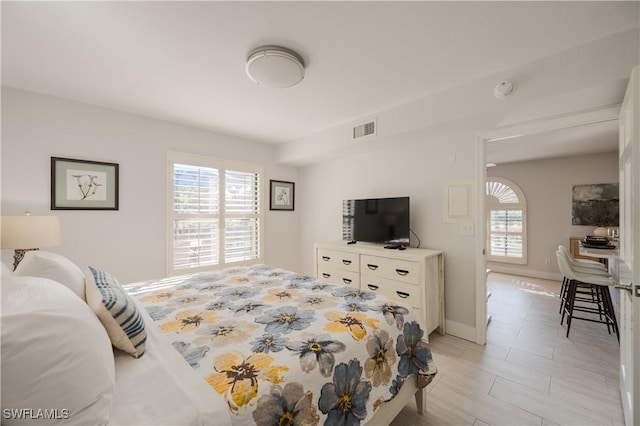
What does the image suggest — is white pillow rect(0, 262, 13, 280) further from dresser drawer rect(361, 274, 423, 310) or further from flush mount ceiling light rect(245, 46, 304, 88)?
dresser drawer rect(361, 274, 423, 310)

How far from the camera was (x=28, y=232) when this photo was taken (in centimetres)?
202

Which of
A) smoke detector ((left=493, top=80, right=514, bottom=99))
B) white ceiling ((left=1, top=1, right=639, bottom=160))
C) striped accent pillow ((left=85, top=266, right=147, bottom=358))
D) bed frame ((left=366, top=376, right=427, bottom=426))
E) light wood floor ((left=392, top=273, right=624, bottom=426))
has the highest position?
white ceiling ((left=1, top=1, right=639, bottom=160))

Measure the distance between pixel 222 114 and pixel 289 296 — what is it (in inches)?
91.9

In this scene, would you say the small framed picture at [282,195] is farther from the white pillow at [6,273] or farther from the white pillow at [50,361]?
the white pillow at [50,361]

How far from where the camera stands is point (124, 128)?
2.94m

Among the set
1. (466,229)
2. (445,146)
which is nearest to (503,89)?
(445,146)

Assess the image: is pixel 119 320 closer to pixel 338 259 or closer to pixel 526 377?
pixel 338 259

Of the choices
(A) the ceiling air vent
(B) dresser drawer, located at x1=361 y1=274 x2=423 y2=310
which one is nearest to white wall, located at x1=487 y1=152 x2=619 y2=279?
(B) dresser drawer, located at x1=361 y1=274 x2=423 y2=310

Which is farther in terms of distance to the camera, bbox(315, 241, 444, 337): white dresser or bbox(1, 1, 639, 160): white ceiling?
bbox(315, 241, 444, 337): white dresser

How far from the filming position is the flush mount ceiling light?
1.81m

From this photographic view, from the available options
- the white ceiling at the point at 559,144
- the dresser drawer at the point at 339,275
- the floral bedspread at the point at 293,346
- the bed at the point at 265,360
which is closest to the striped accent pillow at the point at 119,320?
the bed at the point at 265,360

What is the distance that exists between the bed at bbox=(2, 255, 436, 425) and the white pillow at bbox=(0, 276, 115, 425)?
0.02m

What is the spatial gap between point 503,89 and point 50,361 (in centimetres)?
292

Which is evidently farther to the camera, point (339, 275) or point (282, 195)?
point (282, 195)
